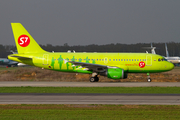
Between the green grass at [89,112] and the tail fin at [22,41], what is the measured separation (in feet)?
71.1

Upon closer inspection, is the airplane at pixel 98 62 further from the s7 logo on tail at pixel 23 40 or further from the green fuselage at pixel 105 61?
the s7 logo on tail at pixel 23 40

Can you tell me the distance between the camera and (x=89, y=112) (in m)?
13.7

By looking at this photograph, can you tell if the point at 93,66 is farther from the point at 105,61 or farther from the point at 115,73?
the point at 115,73

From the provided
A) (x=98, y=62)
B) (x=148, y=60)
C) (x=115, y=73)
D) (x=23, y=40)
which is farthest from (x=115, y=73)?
(x=23, y=40)

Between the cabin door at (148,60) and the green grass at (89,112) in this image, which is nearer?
the green grass at (89,112)

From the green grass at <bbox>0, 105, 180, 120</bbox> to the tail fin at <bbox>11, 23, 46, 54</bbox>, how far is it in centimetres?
2167

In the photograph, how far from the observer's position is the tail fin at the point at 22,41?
36.5m

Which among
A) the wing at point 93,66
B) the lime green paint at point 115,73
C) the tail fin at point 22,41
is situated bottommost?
the lime green paint at point 115,73

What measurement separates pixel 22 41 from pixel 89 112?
976 inches

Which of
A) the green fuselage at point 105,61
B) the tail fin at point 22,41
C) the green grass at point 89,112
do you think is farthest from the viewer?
the tail fin at point 22,41

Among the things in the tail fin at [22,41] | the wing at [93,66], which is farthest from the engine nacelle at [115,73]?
the tail fin at [22,41]

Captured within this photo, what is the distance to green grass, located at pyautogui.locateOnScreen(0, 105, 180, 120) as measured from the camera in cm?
1251

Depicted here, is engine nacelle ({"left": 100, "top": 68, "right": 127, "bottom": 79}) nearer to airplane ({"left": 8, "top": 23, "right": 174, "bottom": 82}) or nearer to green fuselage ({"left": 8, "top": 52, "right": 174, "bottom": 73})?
airplane ({"left": 8, "top": 23, "right": 174, "bottom": 82})

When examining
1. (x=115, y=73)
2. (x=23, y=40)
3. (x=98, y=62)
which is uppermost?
(x=23, y=40)
